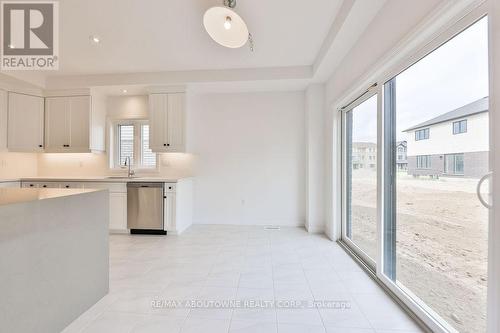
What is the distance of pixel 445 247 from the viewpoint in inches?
63.9

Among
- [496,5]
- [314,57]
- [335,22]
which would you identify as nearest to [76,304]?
[496,5]

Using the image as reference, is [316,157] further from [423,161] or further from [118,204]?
[118,204]

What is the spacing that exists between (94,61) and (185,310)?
3.77 m

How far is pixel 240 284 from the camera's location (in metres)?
2.34

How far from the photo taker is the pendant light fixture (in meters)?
1.90

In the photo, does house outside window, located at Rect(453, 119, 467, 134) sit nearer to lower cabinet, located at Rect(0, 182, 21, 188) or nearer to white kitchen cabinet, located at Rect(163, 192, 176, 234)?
white kitchen cabinet, located at Rect(163, 192, 176, 234)

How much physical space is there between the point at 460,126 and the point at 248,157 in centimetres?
344

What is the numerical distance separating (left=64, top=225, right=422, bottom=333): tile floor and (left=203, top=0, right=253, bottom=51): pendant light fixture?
2.30 meters

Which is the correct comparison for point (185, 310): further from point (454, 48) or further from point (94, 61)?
point (94, 61)

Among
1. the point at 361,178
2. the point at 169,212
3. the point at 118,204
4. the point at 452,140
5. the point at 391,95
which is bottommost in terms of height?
the point at 169,212

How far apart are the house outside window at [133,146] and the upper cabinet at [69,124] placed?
470 millimetres

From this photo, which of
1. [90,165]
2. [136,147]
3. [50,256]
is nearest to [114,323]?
[50,256]

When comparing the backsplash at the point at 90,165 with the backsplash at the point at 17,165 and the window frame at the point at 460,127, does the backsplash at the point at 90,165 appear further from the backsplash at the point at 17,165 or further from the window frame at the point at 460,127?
the window frame at the point at 460,127

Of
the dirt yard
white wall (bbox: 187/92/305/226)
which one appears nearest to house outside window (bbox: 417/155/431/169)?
the dirt yard
